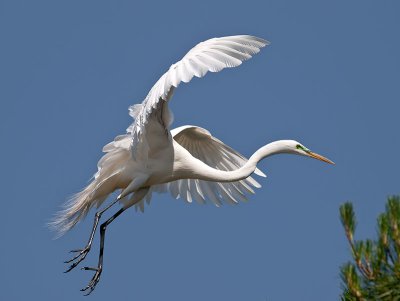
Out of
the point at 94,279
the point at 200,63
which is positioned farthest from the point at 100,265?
the point at 200,63

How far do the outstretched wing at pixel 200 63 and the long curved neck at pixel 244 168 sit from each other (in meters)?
1.22

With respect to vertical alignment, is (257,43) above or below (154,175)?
above

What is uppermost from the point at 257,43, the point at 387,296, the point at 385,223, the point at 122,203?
the point at 257,43

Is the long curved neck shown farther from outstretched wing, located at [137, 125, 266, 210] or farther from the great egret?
outstretched wing, located at [137, 125, 266, 210]

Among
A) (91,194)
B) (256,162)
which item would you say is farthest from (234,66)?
(91,194)

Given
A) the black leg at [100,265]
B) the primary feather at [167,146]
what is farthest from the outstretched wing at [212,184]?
the black leg at [100,265]

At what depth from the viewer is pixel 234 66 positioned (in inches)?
349

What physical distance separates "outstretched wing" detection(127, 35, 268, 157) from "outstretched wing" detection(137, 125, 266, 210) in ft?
8.40

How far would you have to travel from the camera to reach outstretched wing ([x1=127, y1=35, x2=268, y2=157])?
8.92 meters

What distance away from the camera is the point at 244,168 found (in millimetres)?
11219

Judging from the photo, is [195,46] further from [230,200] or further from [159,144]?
[230,200]

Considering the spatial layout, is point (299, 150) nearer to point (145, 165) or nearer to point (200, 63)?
point (145, 165)

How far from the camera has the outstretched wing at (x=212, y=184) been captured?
42.5 feet

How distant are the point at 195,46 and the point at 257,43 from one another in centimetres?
84
